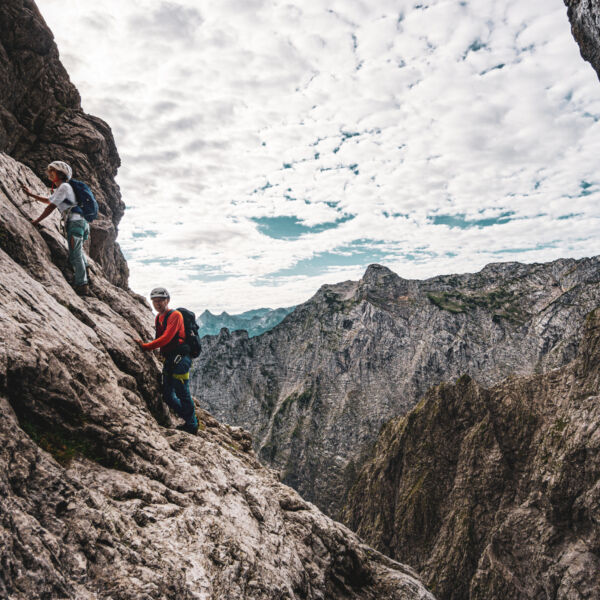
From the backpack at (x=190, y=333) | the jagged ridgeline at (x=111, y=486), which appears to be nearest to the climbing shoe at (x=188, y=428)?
the jagged ridgeline at (x=111, y=486)

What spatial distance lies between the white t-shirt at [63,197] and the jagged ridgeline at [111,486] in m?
1.24

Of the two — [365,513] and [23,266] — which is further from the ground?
[23,266]

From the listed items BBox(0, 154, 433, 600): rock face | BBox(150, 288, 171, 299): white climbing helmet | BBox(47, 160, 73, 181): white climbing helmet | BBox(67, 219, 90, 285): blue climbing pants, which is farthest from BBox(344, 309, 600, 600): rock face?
→ BBox(47, 160, 73, 181): white climbing helmet

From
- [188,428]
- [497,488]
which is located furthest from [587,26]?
[497,488]

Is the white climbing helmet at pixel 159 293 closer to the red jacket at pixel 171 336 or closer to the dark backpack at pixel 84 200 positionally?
the red jacket at pixel 171 336

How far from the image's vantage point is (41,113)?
84.2ft

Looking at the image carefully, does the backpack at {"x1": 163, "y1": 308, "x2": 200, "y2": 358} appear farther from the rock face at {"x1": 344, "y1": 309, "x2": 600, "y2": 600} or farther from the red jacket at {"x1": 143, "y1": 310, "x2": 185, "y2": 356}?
the rock face at {"x1": 344, "y1": 309, "x2": 600, "y2": 600}

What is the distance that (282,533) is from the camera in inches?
490

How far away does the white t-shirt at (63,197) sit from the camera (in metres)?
13.0

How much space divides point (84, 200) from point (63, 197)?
3.13 ft

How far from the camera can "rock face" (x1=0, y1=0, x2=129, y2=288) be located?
23094 mm

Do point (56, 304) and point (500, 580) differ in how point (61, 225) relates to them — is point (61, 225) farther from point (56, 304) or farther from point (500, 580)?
point (500, 580)

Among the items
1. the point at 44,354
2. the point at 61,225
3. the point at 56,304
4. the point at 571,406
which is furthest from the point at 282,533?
the point at 571,406

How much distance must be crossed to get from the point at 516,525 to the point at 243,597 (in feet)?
331
